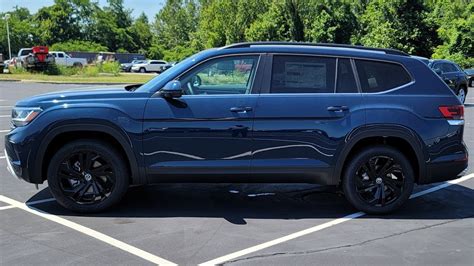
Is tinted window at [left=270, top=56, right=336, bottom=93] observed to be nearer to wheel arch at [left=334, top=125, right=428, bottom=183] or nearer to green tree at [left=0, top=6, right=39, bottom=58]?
wheel arch at [left=334, top=125, right=428, bottom=183]

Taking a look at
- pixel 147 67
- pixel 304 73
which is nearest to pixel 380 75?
pixel 304 73

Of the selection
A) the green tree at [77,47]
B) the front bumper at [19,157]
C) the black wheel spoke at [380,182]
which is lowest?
the black wheel spoke at [380,182]

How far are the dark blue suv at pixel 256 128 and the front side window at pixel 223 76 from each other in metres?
0.01

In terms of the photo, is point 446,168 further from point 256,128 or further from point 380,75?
point 256,128

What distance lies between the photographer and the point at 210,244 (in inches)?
183

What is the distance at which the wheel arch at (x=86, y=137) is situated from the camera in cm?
530

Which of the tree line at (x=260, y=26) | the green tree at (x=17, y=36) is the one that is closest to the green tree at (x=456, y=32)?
the tree line at (x=260, y=26)

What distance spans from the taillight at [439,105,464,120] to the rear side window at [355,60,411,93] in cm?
50

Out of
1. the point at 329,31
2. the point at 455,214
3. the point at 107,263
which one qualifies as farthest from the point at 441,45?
the point at 107,263

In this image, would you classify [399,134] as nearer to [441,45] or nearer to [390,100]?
[390,100]

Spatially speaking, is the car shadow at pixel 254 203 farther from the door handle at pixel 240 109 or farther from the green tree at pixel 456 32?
the green tree at pixel 456 32

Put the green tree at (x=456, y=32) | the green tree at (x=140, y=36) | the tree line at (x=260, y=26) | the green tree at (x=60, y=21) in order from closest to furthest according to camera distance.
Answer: the green tree at (x=456, y=32) → the tree line at (x=260, y=26) → the green tree at (x=60, y=21) → the green tree at (x=140, y=36)

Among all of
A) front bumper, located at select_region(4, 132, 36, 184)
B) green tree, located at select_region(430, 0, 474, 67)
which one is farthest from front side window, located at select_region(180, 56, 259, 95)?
green tree, located at select_region(430, 0, 474, 67)

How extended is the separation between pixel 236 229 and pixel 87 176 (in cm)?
177
